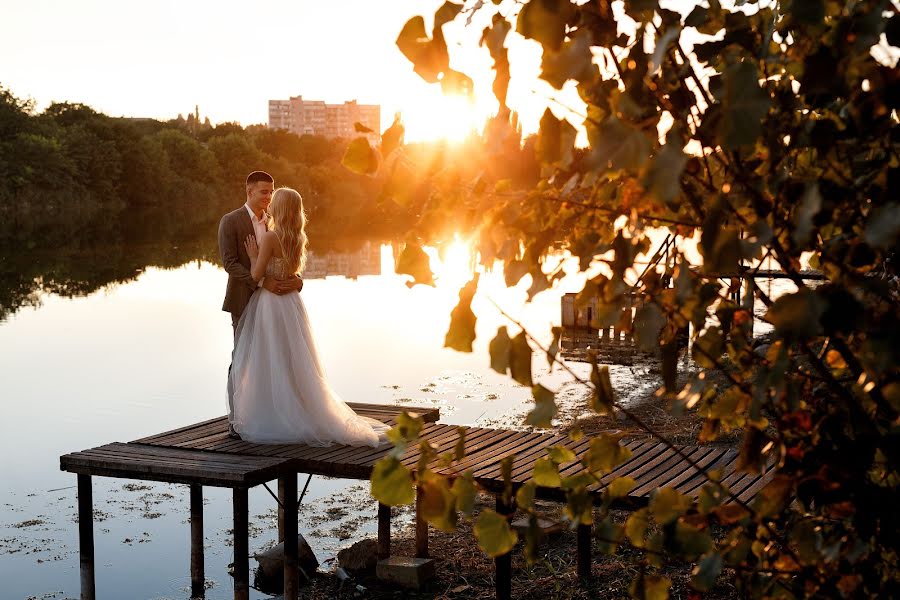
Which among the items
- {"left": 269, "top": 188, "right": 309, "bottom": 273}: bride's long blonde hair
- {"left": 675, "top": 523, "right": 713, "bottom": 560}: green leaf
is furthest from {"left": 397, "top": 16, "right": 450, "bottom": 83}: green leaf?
{"left": 269, "top": 188, "right": 309, "bottom": 273}: bride's long blonde hair

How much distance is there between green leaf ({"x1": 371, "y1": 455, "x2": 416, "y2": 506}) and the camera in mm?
1557

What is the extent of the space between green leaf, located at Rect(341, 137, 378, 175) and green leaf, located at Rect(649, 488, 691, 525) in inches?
26.7

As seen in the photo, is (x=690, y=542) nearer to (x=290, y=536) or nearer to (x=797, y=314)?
(x=797, y=314)

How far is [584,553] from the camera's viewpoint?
719 centimetres

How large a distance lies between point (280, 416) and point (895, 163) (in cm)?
590

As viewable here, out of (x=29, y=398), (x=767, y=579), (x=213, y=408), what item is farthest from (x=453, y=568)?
(x=29, y=398)

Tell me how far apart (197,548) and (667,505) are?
274 inches

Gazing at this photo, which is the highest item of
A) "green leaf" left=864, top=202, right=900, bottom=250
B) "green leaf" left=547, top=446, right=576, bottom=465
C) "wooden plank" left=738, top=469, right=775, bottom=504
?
"green leaf" left=864, top=202, right=900, bottom=250

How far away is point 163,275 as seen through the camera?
3550 cm

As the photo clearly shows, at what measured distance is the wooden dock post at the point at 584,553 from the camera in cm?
712

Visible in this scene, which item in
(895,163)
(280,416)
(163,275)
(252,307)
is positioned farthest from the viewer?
(163,275)

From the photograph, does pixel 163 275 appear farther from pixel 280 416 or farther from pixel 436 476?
pixel 436 476

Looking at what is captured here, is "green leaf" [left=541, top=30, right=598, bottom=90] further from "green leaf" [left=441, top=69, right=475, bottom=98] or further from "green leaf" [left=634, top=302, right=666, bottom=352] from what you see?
"green leaf" [left=634, top=302, right=666, bottom=352]

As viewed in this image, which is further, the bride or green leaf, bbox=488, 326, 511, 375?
the bride
